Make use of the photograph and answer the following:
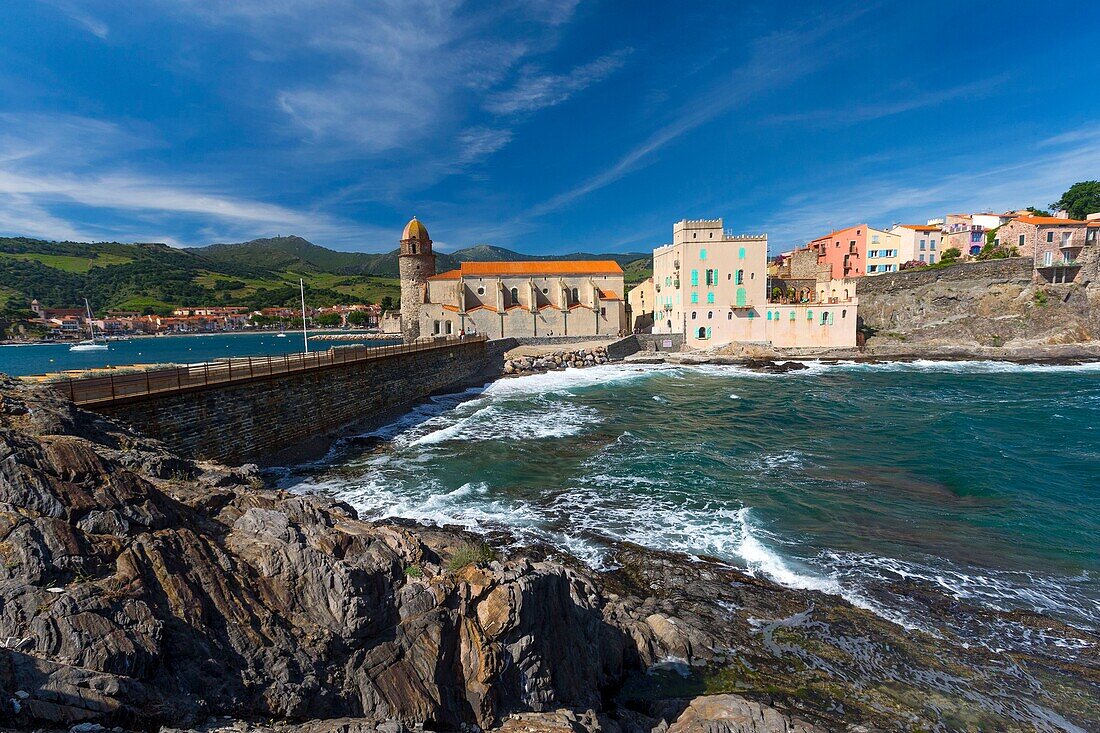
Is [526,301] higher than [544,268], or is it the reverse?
[544,268]

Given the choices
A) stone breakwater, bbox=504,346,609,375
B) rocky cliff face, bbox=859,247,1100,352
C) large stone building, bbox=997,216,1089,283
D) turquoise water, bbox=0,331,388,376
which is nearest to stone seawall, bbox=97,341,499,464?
turquoise water, bbox=0,331,388,376

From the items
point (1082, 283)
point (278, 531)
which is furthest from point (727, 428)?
point (1082, 283)

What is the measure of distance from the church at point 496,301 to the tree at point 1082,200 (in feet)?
220

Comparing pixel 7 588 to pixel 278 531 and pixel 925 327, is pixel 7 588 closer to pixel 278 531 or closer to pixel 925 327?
pixel 278 531

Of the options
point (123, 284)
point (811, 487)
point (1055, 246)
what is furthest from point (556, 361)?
point (123, 284)

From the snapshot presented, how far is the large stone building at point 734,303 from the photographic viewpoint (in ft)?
163

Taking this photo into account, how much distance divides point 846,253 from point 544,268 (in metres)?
42.5

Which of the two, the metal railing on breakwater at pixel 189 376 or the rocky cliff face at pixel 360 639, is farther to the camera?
the metal railing on breakwater at pixel 189 376

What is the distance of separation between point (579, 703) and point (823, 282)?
6740 cm

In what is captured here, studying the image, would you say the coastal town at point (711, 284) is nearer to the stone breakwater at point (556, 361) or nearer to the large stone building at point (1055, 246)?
the large stone building at point (1055, 246)

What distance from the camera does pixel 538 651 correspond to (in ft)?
21.2

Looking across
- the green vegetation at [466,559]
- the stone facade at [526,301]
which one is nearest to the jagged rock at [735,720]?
the green vegetation at [466,559]

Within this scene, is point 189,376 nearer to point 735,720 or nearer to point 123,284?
point 735,720

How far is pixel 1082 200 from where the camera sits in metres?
65.4
